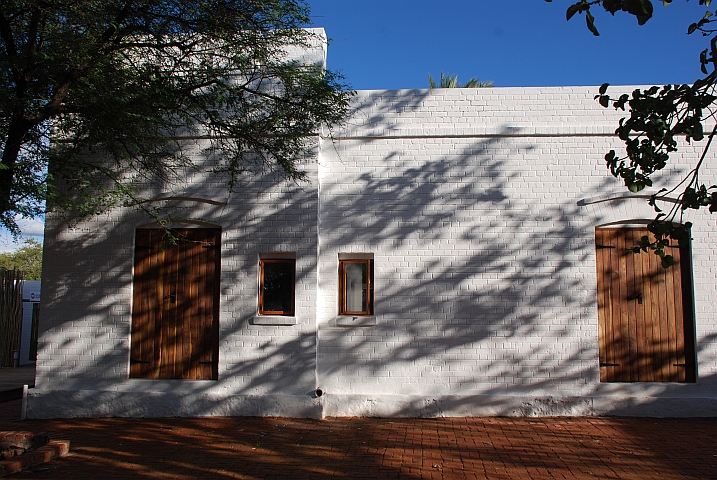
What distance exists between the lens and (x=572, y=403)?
7.53 meters

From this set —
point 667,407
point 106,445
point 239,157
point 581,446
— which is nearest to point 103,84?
point 239,157

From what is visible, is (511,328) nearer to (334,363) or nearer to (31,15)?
(334,363)

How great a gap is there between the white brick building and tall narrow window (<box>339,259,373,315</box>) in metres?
0.02

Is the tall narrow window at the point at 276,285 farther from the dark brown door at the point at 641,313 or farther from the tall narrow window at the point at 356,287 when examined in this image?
the dark brown door at the point at 641,313

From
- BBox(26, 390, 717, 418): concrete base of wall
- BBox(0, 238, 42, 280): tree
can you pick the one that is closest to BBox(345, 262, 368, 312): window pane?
BBox(26, 390, 717, 418): concrete base of wall

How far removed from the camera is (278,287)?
7.88 metres

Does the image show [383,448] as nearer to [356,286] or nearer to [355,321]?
[355,321]

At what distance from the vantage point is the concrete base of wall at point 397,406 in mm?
7441

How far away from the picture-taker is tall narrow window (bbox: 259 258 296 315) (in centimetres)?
785

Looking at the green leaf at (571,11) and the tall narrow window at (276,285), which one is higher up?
the green leaf at (571,11)

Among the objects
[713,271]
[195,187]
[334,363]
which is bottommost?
[334,363]

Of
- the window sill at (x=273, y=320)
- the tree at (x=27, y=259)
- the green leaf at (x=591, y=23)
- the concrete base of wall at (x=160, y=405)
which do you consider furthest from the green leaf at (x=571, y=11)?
the tree at (x=27, y=259)

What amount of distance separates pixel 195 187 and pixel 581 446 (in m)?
5.92

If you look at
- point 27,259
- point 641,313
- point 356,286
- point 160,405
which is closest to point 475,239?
point 356,286
